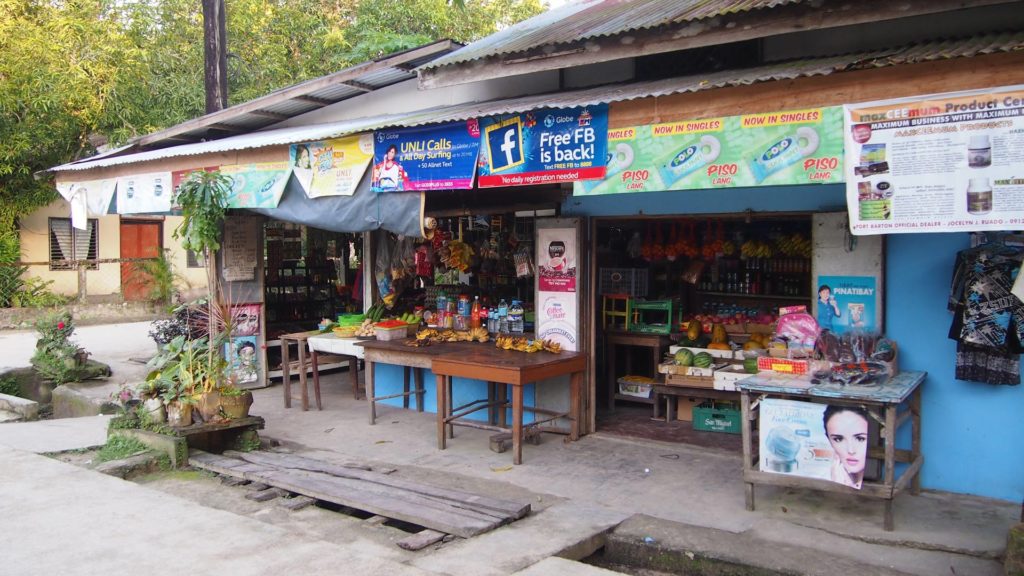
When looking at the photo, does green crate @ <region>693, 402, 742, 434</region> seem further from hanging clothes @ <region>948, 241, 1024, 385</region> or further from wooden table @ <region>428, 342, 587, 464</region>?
hanging clothes @ <region>948, 241, 1024, 385</region>

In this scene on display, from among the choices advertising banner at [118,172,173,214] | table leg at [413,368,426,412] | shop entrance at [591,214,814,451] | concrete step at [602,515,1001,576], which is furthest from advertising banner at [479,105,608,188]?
advertising banner at [118,172,173,214]

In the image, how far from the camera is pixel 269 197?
891 centimetres

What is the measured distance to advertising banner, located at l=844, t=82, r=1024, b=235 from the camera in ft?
14.9

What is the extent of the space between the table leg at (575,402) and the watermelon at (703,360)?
1.30m

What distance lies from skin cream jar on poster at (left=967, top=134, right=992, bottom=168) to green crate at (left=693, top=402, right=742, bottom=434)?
3989 mm

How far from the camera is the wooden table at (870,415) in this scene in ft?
17.2

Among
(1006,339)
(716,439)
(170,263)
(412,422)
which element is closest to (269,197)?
(412,422)

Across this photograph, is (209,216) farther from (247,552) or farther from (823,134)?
(823,134)

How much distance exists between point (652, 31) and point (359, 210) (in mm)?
3605

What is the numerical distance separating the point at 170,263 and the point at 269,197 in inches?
587

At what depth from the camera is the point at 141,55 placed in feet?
61.8

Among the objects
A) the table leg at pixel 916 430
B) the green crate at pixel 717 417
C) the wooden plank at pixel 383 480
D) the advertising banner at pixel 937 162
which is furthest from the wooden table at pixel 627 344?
the advertising banner at pixel 937 162

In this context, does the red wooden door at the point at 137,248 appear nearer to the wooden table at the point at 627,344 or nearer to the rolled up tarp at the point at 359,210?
the rolled up tarp at the point at 359,210

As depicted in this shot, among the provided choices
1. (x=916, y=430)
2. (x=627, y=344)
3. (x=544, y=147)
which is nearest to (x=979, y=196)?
(x=916, y=430)
